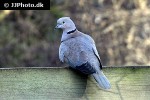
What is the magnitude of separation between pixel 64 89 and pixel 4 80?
0.60 ft

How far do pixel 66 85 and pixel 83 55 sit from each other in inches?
16.9

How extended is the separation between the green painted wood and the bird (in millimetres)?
36

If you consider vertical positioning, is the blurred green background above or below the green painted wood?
below

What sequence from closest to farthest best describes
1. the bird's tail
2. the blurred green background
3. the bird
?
the bird's tail < the bird < the blurred green background

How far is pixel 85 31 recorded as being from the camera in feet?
18.0

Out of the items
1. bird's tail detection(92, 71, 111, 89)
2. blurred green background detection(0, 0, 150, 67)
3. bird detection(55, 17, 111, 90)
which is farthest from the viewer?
blurred green background detection(0, 0, 150, 67)

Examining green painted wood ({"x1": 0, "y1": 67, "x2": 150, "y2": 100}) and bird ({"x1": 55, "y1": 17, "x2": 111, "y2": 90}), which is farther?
bird ({"x1": 55, "y1": 17, "x2": 111, "y2": 90})

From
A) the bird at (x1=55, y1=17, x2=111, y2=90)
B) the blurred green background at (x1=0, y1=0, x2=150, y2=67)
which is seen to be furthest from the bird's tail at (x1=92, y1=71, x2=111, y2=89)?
the blurred green background at (x1=0, y1=0, x2=150, y2=67)

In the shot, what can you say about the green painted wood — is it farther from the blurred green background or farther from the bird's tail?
the blurred green background

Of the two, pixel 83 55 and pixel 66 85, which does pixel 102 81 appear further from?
pixel 83 55

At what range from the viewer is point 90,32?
Answer: 5480 mm

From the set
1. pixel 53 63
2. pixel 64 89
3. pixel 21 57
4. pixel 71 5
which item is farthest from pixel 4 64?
pixel 64 89

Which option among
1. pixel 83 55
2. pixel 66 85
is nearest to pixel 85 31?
pixel 83 55

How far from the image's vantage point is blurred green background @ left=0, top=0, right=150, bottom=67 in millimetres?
5473
